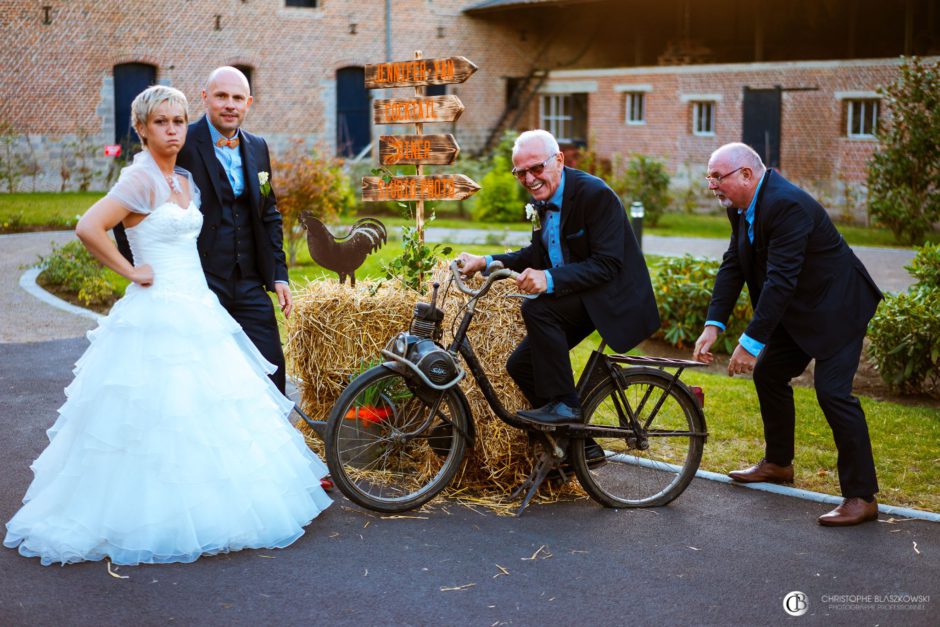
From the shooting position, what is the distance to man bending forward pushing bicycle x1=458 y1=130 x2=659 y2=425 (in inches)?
209

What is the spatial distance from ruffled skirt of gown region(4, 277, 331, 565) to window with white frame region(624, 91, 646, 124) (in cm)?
2523

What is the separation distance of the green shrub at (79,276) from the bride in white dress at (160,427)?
24.2 ft

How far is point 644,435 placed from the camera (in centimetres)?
572

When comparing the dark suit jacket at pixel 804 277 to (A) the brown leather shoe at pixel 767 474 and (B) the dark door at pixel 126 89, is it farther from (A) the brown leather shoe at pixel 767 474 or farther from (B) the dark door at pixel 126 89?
(B) the dark door at pixel 126 89

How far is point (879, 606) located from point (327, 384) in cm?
344

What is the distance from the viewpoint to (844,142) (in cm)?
2431

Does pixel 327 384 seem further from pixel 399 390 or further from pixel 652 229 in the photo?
pixel 652 229

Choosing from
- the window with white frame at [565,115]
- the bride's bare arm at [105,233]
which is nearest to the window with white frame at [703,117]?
the window with white frame at [565,115]

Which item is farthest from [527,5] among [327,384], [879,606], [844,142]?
[879,606]

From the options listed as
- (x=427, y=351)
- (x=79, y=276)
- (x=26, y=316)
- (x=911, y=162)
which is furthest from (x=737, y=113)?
(x=427, y=351)

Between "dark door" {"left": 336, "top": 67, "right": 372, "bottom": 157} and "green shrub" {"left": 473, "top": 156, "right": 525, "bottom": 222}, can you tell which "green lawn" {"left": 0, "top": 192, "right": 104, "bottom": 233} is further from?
"dark door" {"left": 336, "top": 67, "right": 372, "bottom": 157}

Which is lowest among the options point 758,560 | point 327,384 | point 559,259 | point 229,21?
point 758,560

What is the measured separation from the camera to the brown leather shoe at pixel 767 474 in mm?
6039

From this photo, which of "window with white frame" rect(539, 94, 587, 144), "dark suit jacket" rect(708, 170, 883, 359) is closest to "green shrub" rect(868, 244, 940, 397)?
"dark suit jacket" rect(708, 170, 883, 359)
